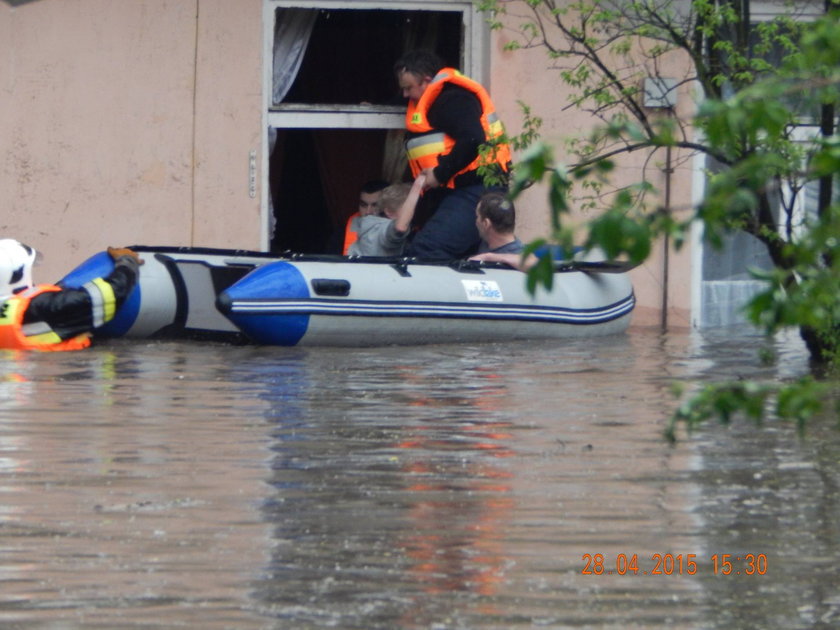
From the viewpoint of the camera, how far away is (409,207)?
Result: 984cm

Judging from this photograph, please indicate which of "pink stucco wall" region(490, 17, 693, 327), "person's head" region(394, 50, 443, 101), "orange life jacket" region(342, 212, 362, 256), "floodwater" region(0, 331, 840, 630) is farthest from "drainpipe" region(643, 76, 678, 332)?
"floodwater" region(0, 331, 840, 630)

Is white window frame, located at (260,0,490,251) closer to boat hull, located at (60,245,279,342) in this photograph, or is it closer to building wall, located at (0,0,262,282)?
building wall, located at (0,0,262,282)

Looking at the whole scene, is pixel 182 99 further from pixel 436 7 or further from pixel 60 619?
pixel 60 619

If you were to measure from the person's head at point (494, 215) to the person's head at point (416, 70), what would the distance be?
2.88 ft

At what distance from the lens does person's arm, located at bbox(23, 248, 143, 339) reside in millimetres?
8648

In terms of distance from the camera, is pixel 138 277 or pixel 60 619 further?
pixel 138 277

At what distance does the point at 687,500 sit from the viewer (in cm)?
482

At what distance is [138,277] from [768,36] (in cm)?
364

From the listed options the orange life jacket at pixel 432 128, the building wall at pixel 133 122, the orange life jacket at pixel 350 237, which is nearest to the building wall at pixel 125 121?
the building wall at pixel 133 122

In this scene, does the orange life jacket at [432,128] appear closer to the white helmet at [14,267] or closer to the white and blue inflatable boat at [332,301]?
the white and blue inflatable boat at [332,301]

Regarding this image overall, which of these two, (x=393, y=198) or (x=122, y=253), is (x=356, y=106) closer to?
(x=393, y=198)

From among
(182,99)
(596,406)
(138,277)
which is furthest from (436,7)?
(596,406)
